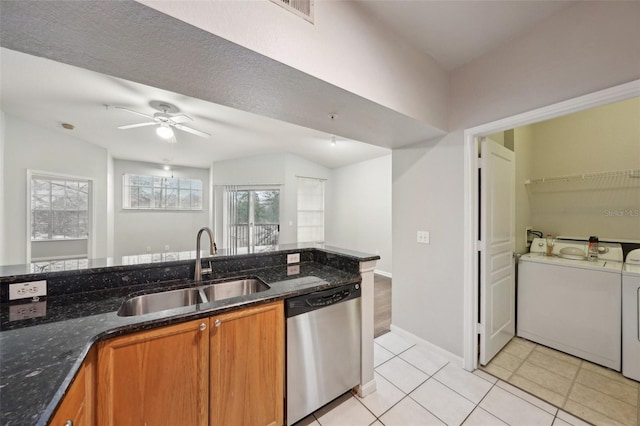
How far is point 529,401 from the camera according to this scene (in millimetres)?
1700

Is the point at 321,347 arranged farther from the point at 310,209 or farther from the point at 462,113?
the point at 310,209

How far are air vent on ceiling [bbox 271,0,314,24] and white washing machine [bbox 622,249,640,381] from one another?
3.06 metres

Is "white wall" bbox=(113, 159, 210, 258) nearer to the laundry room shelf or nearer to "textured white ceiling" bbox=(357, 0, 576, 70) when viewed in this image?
"textured white ceiling" bbox=(357, 0, 576, 70)

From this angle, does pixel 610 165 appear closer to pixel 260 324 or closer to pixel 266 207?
pixel 260 324

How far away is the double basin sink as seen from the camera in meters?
1.35

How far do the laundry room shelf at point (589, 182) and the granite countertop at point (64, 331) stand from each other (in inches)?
114

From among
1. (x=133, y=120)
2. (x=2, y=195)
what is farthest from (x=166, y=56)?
(x=2, y=195)

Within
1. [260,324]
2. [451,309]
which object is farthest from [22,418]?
[451,309]

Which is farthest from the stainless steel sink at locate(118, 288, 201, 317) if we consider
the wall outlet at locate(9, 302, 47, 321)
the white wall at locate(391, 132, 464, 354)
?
the white wall at locate(391, 132, 464, 354)

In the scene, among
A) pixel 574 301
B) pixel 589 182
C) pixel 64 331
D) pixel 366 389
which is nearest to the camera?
pixel 64 331

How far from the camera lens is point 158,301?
4.78 feet

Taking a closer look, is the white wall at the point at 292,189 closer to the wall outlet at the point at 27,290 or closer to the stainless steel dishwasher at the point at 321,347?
the stainless steel dishwasher at the point at 321,347

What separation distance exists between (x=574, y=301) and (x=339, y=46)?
2.99m

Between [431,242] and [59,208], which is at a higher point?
[59,208]
